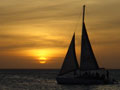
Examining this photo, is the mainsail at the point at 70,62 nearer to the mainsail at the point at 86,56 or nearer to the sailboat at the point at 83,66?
the sailboat at the point at 83,66

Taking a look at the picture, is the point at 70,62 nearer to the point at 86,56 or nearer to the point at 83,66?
the point at 83,66

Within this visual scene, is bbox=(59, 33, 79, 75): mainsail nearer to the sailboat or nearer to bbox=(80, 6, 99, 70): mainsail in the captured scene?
the sailboat

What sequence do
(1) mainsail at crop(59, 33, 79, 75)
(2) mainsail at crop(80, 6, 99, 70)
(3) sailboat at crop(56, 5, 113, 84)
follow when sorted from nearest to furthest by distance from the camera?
1. (3) sailboat at crop(56, 5, 113, 84)
2. (1) mainsail at crop(59, 33, 79, 75)
3. (2) mainsail at crop(80, 6, 99, 70)

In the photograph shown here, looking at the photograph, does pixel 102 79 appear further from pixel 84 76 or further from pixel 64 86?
pixel 64 86

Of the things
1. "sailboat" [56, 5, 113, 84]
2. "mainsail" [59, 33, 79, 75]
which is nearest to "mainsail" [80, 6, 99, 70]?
"sailboat" [56, 5, 113, 84]

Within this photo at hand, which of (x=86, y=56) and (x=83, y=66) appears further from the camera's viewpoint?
(x=86, y=56)

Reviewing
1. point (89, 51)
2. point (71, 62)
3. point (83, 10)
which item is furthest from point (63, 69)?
point (83, 10)

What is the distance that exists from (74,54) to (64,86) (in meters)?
8.19

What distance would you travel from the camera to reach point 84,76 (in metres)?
72.4

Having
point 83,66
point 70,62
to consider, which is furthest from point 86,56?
point 70,62

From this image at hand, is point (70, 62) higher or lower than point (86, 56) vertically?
lower

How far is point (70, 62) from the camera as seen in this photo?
7362 cm

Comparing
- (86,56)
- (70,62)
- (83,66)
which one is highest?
(86,56)

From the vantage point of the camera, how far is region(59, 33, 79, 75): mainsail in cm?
7295
